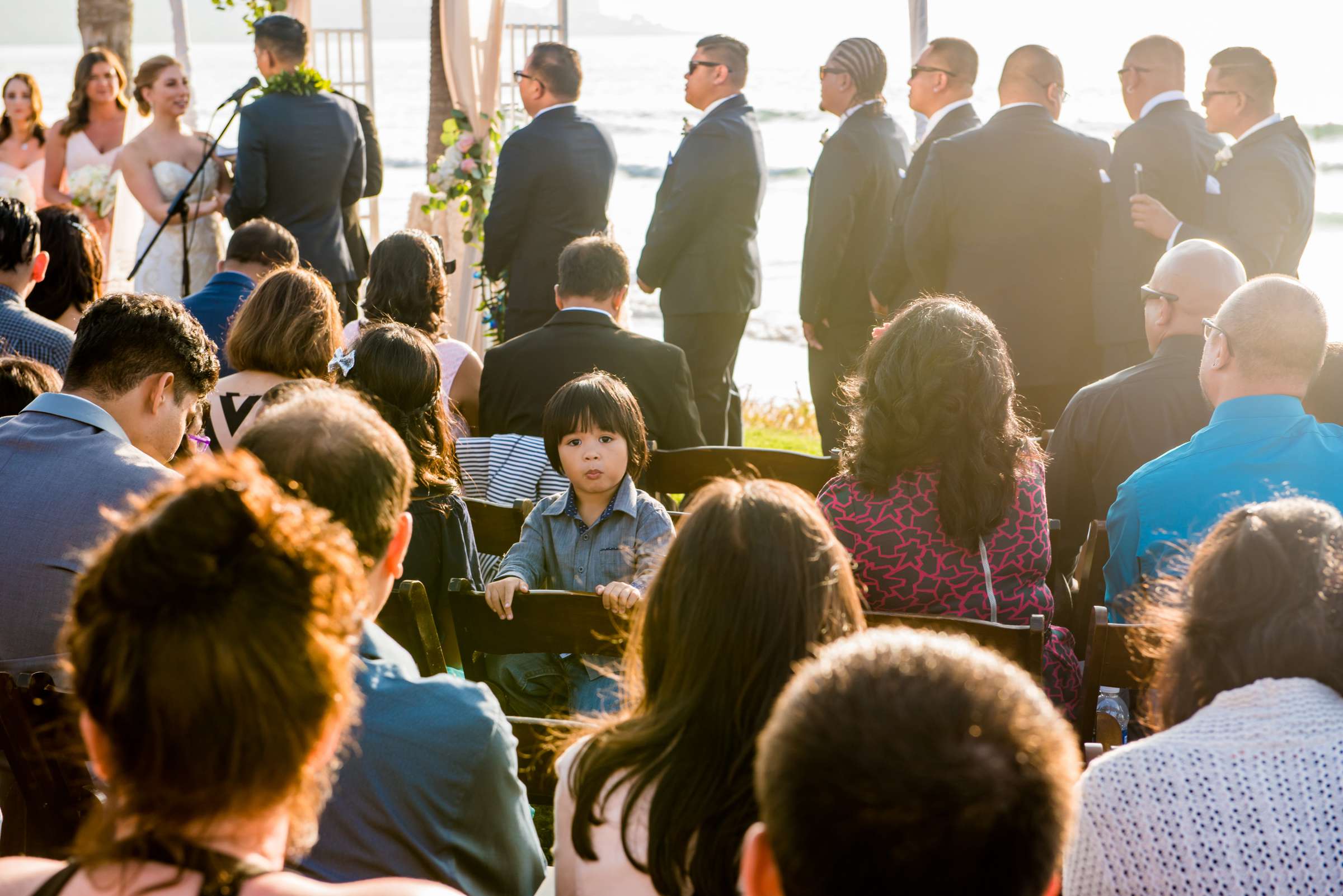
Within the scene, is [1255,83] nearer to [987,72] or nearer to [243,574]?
[243,574]

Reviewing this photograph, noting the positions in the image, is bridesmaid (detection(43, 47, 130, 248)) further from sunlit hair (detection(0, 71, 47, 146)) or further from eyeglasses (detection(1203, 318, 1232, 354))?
eyeglasses (detection(1203, 318, 1232, 354))

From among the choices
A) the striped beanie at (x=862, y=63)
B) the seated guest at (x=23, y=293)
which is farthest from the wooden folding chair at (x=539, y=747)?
the striped beanie at (x=862, y=63)

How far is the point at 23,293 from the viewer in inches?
177

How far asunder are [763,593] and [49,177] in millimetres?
8141

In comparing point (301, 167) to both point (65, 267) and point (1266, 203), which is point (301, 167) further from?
point (1266, 203)

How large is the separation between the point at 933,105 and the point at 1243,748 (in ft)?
16.9

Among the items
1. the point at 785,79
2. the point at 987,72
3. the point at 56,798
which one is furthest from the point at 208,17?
the point at 56,798

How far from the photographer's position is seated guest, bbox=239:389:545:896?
182cm

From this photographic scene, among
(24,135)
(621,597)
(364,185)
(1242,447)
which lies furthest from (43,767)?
(24,135)

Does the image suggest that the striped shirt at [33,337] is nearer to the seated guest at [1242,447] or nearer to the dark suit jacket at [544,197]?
the dark suit jacket at [544,197]

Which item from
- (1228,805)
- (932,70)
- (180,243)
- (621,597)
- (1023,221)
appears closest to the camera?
(1228,805)

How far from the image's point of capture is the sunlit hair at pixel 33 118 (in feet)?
27.8

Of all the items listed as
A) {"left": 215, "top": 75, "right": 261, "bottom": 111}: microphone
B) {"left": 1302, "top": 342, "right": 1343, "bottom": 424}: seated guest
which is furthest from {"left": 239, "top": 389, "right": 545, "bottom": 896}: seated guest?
{"left": 215, "top": 75, "right": 261, "bottom": 111}: microphone

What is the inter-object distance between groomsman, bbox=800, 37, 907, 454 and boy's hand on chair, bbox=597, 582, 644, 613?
375 centimetres
